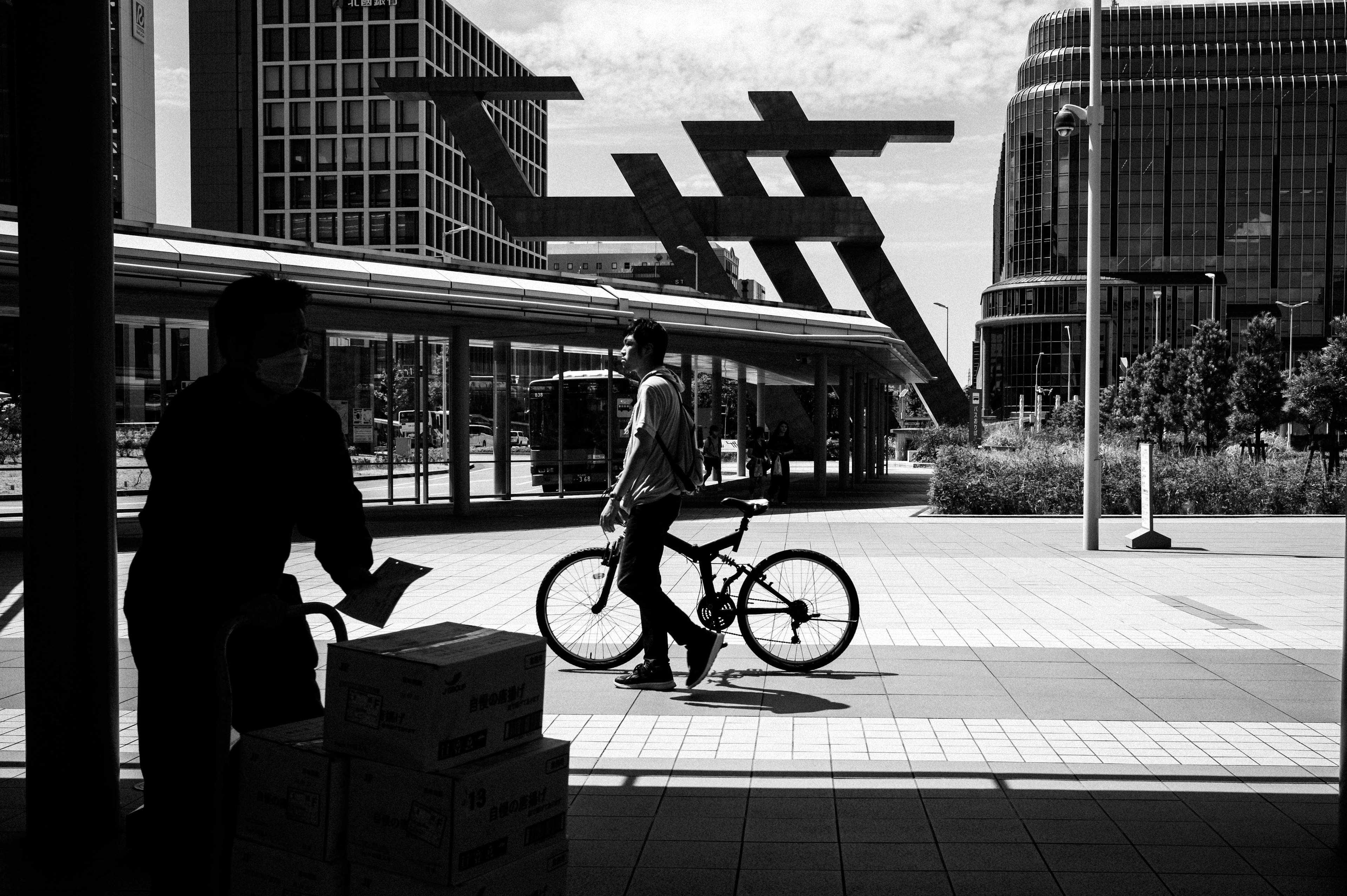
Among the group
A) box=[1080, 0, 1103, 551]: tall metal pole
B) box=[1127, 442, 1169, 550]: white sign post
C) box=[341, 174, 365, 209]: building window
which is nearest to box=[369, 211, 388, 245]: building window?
box=[341, 174, 365, 209]: building window

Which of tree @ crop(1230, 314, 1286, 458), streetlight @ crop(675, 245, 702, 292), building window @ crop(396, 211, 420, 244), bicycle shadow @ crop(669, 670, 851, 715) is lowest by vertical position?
bicycle shadow @ crop(669, 670, 851, 715)

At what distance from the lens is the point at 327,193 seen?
89938 millimetres

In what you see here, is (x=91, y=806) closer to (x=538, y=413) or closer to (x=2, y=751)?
(x=2, y=751)

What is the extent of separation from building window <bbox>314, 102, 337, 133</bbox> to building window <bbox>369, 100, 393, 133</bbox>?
248 cm

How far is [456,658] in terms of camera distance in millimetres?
2637

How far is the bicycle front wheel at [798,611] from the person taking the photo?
22.5 ft

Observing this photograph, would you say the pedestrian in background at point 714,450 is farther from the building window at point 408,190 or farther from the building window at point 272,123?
the building window at point 272,123

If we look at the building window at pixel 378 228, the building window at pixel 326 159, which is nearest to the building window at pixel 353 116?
the building window at pixel 326 159

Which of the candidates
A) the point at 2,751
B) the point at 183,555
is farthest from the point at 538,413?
the point at 183,555

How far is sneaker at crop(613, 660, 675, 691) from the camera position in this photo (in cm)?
653

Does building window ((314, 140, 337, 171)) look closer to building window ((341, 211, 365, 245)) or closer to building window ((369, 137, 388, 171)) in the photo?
building window ((369, 137, 388, 171))

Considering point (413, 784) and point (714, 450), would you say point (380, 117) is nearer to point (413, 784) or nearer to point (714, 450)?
point (714, 450)

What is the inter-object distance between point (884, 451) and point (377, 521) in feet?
82.5

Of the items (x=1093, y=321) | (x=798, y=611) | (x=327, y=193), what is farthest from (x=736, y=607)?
(x=327, y=193)
